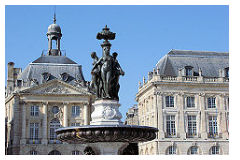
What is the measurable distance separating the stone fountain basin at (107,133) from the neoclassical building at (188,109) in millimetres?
31976

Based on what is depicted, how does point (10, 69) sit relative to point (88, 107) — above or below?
above

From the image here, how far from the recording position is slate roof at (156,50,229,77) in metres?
47.2

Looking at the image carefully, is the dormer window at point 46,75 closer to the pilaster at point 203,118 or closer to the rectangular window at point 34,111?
the rectangular window at point 34,111

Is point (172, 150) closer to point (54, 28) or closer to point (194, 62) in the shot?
point (194, 62)

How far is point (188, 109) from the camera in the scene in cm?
4512

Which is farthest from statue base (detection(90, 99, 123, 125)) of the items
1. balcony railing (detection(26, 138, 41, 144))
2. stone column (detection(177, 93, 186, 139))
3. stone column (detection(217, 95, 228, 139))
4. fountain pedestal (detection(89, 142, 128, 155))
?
balcony railing (detection(26, 138, 41, 144))

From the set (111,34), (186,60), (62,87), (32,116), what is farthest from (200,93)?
(111,34)

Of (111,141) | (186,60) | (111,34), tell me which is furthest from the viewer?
(186,60)

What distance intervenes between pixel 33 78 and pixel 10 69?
10544 millimetres

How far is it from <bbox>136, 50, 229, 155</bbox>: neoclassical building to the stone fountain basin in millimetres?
31976

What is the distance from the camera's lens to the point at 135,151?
12758mm

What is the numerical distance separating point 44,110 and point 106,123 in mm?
35515

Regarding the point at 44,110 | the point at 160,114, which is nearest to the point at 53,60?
the point at 44,110

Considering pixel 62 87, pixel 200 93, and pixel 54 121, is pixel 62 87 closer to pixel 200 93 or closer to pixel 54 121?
pixel 54 121
